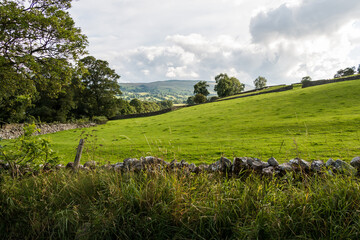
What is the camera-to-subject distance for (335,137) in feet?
34.6

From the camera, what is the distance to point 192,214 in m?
3.32

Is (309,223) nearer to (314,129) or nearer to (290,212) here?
(290,212)

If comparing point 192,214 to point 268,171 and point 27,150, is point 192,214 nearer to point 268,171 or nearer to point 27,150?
point 268,171

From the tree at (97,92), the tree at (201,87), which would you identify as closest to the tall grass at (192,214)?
the tree at (97,92)

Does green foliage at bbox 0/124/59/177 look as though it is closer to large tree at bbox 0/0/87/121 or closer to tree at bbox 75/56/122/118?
large tree at bbox 0/0/87/121

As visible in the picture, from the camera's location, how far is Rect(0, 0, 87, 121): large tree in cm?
1089

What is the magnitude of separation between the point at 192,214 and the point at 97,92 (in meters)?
48.8

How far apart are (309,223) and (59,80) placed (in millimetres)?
15987

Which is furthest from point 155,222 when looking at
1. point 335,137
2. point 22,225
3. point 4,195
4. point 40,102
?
point 40,102

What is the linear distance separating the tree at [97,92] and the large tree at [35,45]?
3403 centimetres

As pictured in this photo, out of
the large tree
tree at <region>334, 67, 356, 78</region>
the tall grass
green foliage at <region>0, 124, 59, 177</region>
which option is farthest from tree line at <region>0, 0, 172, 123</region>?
tree at <region>334, 67, 356, 78</region>

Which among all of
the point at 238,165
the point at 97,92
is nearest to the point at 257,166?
the point at 238,165

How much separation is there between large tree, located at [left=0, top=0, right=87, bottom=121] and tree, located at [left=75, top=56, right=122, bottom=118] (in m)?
34.0

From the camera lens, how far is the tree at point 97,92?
4628 cm
